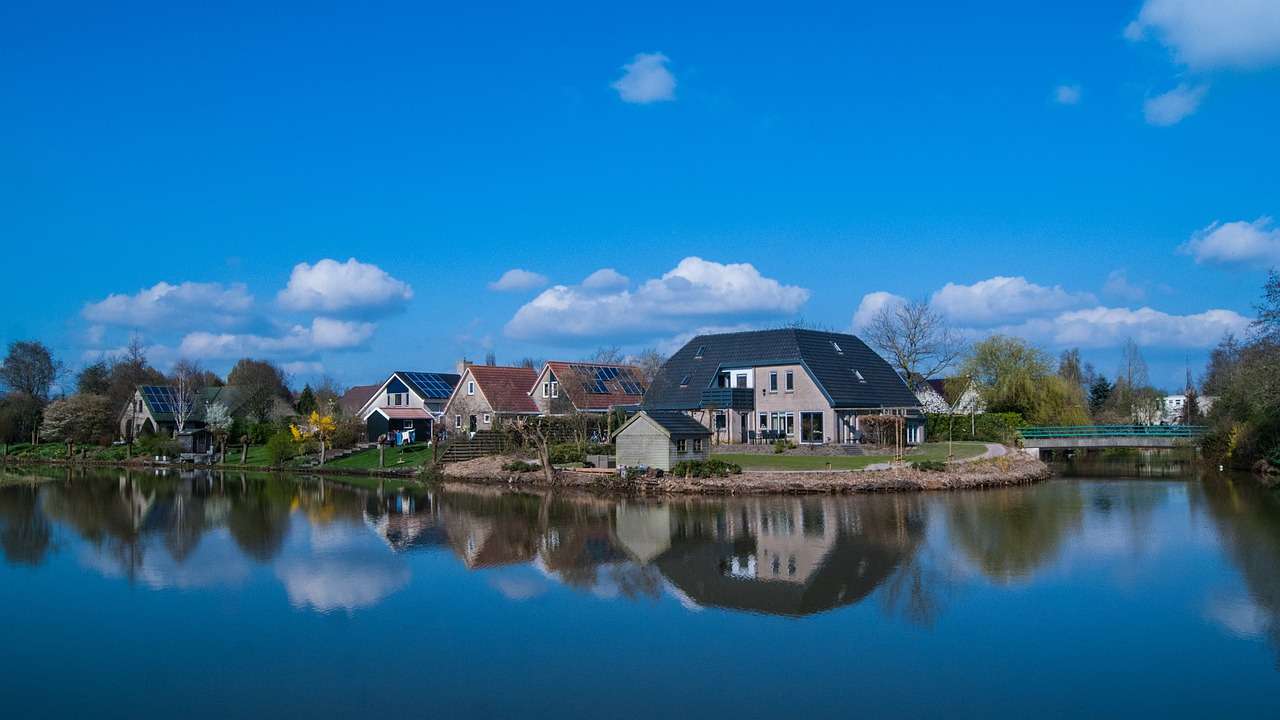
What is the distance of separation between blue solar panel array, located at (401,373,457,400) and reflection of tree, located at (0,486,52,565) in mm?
24400

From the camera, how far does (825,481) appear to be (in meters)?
33.3

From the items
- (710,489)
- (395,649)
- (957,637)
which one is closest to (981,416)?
(710,489)

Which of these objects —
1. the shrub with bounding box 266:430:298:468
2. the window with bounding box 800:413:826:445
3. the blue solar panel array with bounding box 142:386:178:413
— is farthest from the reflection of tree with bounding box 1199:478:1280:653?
the blue solar panel array with bounding box 142:386:178:413

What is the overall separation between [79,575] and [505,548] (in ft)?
29.9

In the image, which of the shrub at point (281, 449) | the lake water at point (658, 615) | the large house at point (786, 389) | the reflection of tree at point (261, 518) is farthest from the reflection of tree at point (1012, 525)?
the shrub at point (281, 449)

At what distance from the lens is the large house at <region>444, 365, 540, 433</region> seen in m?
53.0

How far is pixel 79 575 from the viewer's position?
65.8 feet

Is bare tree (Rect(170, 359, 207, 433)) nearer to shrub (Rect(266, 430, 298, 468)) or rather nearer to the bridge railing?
shrub (Rect(266, 430, 298, 468))

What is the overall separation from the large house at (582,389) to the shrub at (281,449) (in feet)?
45.5

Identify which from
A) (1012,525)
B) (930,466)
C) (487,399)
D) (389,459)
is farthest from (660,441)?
(389,459)

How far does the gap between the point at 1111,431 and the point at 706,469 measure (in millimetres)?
25332

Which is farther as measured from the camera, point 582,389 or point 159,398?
point 159,398

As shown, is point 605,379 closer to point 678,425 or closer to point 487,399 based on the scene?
point 487,399

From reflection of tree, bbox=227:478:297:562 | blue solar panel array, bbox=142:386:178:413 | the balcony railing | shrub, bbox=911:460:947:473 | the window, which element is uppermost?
blue solar panel array, bbox=142:386:178:413
